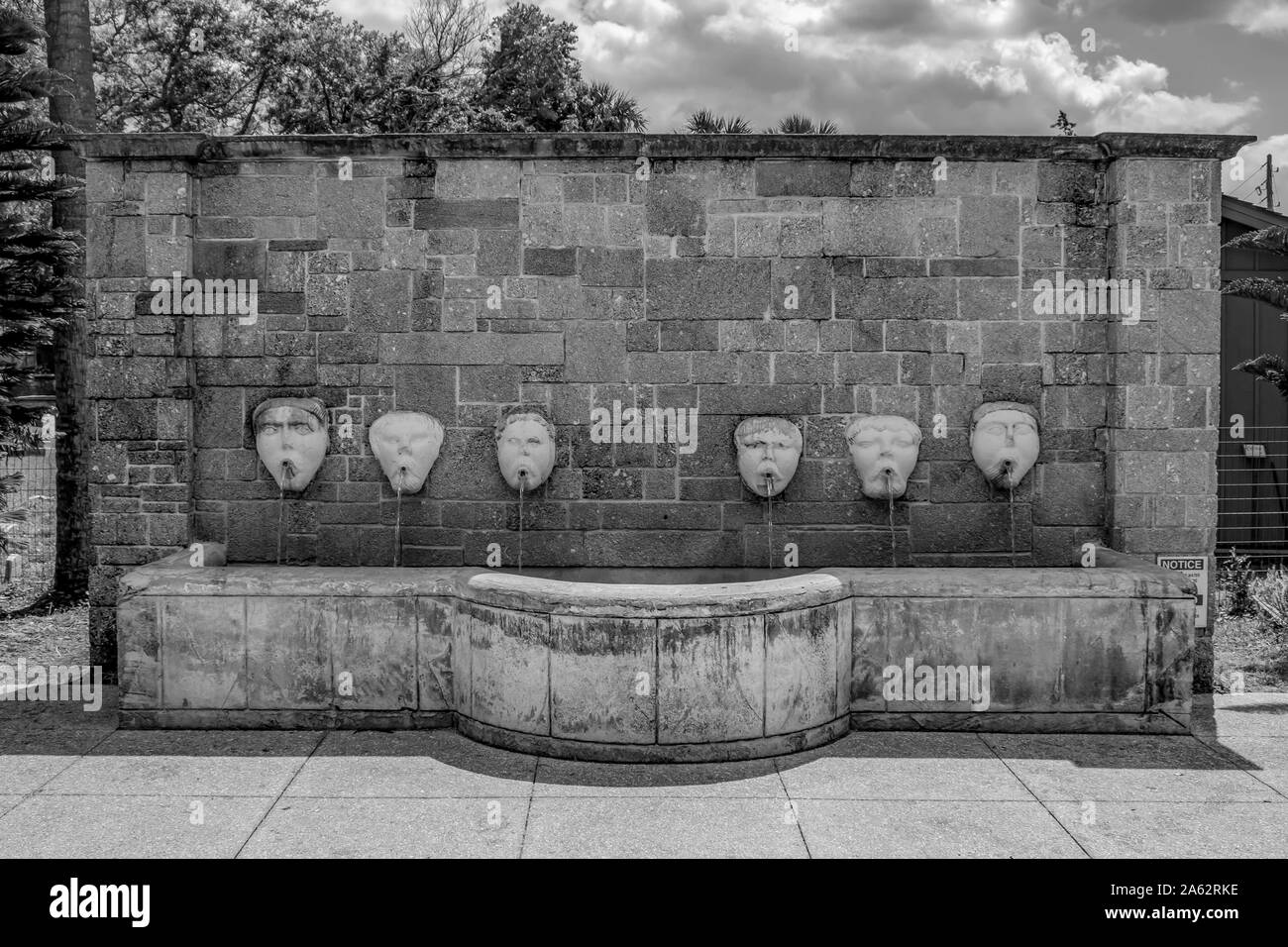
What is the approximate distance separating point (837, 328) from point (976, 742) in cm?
247

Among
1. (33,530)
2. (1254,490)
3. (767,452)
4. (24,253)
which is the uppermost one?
(24,253)

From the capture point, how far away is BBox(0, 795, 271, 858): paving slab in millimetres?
3930

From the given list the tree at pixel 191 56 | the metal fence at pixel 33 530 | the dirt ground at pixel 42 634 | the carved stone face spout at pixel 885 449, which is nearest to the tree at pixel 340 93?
the tree at pixel 191 56

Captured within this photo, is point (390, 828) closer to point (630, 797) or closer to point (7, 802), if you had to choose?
point (630, 797)

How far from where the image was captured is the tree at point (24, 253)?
7395 millimetres

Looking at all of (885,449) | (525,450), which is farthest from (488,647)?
(885,449)

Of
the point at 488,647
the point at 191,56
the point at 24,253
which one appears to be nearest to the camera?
the point at 488,647

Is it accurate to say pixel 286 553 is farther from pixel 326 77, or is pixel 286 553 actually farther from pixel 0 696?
pixel 326 77

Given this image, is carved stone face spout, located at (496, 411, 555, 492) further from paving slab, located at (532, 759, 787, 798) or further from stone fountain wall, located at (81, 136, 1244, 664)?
paving slab, located at (532, 759, 787, 798)

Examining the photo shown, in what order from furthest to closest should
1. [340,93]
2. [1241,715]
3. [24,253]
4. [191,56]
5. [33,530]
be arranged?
[340,93] < [191,56] < [33,530] < [24,253] < [1241,715]

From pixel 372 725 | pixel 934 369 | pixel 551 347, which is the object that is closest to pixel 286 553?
pixel 372 725

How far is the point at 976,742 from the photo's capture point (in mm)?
5238

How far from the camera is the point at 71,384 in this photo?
8977 mm

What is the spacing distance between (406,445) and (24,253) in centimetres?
371
